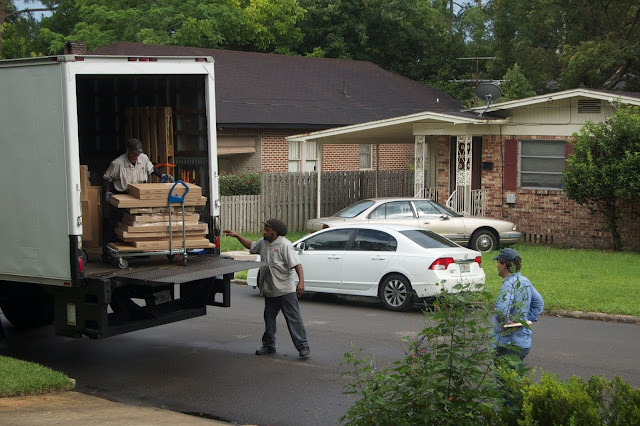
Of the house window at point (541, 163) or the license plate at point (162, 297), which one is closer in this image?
the license plate at point (162, 297)

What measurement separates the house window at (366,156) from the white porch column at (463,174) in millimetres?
11014

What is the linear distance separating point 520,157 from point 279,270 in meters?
14.5

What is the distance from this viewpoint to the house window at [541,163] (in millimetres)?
23297

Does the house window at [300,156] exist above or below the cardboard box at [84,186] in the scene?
above

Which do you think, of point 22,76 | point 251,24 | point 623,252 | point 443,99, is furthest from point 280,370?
point 251,24

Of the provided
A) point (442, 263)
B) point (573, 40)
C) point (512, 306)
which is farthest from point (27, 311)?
point (573, 40)

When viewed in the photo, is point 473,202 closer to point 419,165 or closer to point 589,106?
point 419,165

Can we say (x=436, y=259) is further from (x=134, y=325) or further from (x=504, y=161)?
(x=504, y=161)

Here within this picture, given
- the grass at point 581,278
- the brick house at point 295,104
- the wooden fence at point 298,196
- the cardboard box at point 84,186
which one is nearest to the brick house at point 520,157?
the grass at point 581,278

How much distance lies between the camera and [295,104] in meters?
32.8

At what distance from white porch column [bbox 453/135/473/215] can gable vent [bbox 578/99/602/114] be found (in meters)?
2.94

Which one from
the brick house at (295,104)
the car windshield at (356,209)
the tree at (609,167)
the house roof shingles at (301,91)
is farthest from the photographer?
the house roof shingles at (301,91)

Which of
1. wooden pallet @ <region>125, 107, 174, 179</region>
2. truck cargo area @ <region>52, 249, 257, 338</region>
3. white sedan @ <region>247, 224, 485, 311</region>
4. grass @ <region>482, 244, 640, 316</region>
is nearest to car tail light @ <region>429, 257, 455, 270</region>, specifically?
white sedan @ <region>247, 224, 485, 311</region>

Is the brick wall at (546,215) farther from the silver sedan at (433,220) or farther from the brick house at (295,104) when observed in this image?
the brick house at (295,104)
